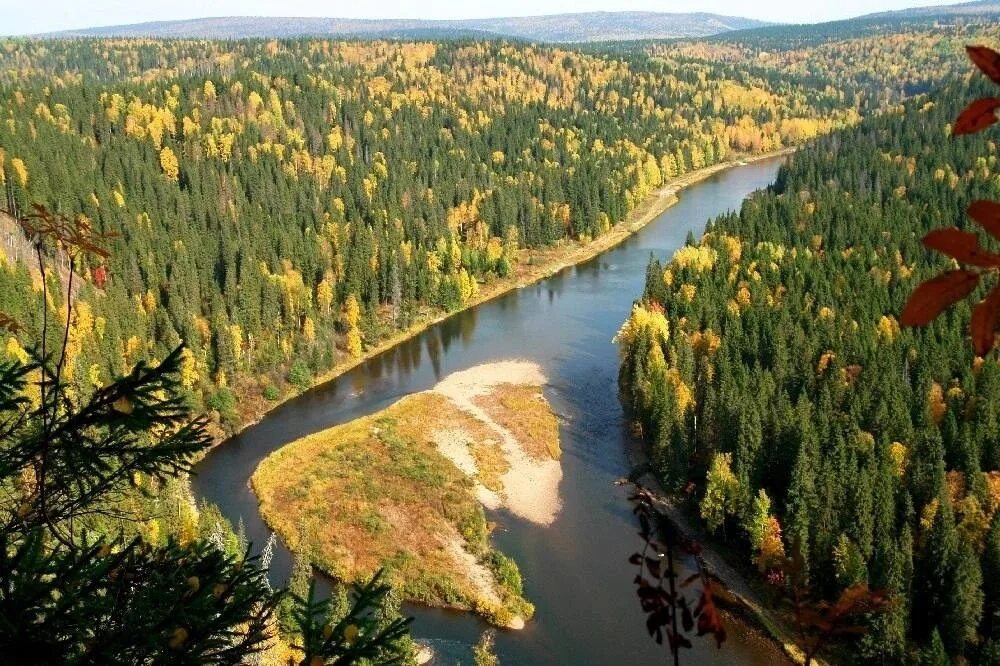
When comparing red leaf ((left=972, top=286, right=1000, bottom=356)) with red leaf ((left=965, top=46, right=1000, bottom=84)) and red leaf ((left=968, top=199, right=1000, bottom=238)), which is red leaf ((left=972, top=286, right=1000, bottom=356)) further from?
red leaf ((left=965, top=46, right=1000, bottom=84))

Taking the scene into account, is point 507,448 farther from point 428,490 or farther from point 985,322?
point 985,322

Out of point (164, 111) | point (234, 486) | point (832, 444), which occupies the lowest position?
point (234, 486)

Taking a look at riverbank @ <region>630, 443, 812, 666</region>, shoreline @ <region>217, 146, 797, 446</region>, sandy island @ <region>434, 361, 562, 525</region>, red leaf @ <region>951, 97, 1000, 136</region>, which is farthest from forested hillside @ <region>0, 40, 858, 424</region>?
riverbank @ <region>630, 443, 812, 666</region>

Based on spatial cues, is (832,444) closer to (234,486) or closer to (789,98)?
(234,486)

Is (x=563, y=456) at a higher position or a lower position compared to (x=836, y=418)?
lower

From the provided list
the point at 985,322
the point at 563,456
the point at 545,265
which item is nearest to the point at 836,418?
the point at 563,456

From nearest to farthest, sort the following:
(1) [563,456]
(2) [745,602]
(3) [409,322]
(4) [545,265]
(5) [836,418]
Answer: (2) [745,602] → (5) [836,418] → (1) [563,456] → (3) [409,322] → (4) [545,265]

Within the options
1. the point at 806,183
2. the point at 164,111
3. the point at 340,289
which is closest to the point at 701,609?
the point at 340,289

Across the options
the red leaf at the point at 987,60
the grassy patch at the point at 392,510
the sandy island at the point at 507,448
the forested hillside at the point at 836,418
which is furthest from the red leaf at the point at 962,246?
the sandy island at the point at 507,448
